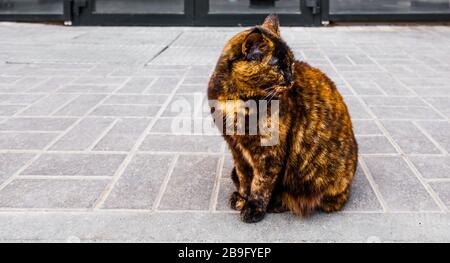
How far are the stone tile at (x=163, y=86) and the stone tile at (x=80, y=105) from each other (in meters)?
0.49

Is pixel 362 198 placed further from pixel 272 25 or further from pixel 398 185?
pixel 272 25

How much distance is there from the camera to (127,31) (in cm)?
809

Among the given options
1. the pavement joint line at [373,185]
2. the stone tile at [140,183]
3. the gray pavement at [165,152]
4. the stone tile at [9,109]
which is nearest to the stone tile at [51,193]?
the gray pavement at [165,152]

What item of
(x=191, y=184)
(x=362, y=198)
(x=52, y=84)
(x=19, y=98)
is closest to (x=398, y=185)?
(x=362, y=198)

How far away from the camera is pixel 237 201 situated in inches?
99.5

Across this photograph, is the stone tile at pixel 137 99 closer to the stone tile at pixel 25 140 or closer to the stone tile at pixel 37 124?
the stone tile at pixel 37 124

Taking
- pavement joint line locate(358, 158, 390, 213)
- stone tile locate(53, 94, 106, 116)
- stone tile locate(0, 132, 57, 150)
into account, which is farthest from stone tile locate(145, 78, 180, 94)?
pavement joint line locate(358, 158, 390, 213)

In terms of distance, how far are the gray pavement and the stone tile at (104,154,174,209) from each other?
1cm

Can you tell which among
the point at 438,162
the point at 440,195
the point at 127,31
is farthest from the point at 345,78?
the point at 127,31

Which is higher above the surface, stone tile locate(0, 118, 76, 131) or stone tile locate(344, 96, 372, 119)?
stone tile locate(344, 96, 372, 119)

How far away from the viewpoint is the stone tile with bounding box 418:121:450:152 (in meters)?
3.42

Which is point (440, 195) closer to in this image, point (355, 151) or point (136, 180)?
point (355, 151)

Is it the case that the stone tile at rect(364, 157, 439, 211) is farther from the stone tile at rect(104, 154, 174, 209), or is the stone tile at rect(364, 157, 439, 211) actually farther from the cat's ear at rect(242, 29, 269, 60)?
the stone tile at rect(104, 154, 174, 209)
